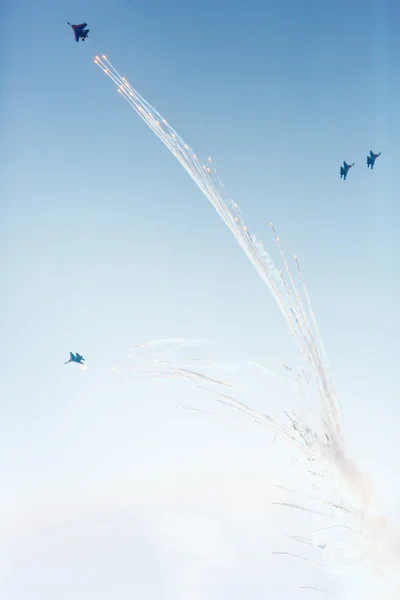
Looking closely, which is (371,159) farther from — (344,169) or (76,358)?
(76,358)

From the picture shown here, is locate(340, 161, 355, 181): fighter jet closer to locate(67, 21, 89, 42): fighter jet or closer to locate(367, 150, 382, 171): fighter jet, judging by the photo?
locate(367, 150, 382, 171): fighter jet

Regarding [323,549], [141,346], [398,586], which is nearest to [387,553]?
[398,586]

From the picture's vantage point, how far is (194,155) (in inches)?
1478

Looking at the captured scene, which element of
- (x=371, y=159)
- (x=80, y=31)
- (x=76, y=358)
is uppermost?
(x=371, y=159)

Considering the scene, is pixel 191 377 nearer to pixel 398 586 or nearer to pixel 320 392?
pixel 320 392

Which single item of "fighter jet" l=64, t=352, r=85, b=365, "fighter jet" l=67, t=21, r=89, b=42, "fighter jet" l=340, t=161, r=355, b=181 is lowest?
"fighter jet" l=64, t=352, r=85, b=365

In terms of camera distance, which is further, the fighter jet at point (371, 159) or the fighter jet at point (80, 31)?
the fighter jet at point (371, 159)

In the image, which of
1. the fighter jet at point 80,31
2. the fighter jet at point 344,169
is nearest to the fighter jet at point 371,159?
the fighter jet at point 344,169

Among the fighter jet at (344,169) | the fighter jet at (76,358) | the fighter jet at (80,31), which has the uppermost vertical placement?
the fighter jet at (344,169)

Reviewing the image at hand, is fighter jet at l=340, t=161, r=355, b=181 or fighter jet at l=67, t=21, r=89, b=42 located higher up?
fighter jet at l=340, t=161, r=355, b=181

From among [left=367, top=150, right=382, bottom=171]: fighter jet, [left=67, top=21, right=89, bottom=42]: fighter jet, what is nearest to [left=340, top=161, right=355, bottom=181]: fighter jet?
[left=367, top=150, right=382, bottom=171]: fighter jet

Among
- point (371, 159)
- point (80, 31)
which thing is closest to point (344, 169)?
point (371, 159)

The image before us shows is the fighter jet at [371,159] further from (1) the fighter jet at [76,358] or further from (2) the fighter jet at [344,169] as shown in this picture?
(1) the fighter jet at [76,358]

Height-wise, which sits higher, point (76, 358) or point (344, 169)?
point (344, 169)
